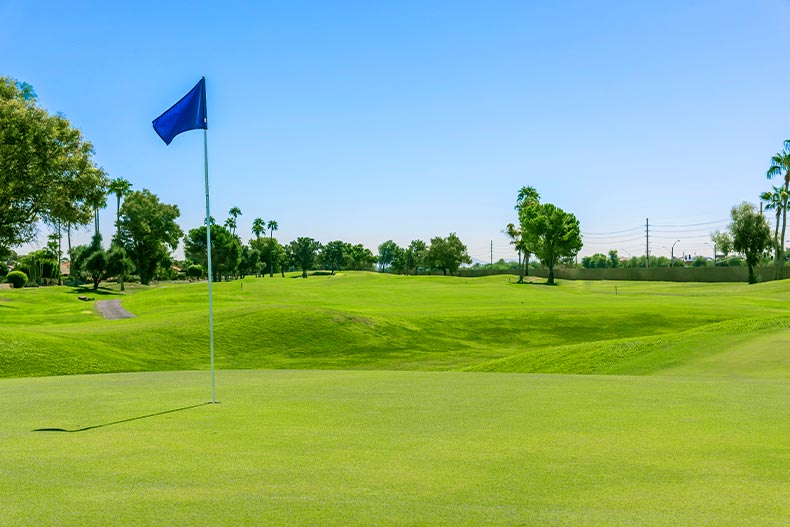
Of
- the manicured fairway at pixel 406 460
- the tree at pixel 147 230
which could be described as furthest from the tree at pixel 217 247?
the manicured fairway at pixel 406 460

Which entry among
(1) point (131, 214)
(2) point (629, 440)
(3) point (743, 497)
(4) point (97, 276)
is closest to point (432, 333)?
(2) point (629, 440)

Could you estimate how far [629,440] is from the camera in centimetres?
941

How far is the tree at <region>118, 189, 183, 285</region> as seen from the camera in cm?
12838

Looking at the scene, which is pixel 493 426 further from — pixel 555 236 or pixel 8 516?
pixel 555 236

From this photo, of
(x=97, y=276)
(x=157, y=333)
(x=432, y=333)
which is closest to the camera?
(x=157, y=333)

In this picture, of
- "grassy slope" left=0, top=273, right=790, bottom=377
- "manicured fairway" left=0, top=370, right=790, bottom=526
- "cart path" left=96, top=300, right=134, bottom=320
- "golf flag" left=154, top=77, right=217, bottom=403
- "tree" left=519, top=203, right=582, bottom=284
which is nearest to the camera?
"manicured fairway" left=0, top=370, right=790, bottom=526

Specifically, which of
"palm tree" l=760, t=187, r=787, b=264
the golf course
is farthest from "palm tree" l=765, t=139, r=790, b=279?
the golf course

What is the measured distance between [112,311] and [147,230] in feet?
213

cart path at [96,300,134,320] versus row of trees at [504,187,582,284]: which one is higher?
row of trees at [504,187,582,284]

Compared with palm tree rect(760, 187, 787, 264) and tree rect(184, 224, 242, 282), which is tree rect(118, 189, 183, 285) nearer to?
tree rect(184, 224, 242, 282)

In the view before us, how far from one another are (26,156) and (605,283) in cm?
9100

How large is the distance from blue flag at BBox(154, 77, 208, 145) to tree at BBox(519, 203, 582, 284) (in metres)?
104

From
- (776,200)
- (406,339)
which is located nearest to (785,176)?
(776,200)

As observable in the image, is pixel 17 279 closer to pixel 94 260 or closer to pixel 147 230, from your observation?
pixel 94 260
